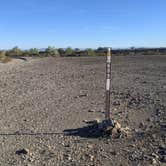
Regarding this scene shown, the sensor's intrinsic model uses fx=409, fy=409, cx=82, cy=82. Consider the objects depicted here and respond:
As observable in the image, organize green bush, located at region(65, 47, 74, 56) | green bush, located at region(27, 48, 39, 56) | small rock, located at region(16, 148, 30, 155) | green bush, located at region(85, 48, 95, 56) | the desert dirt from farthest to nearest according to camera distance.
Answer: green bush, located at region(65, 47, 74, 56) < green bush, located at region(85, 48, 95, 56) < green bush, located at region(27, 48, 39, 56) < small rock, located at region(16, 148, 30, 155) < the desert dirt

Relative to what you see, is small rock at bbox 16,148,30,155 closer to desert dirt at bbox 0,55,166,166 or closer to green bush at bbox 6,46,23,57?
desert dirt at bbox 0,55,166,166

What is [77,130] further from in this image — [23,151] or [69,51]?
[69,51]

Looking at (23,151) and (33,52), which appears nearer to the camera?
(23,151)

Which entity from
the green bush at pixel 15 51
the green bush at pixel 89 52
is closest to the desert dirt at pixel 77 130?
the green bush at pixel 89 52

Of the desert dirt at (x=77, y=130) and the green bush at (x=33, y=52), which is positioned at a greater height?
the desert dirt at (x=77, y=130)

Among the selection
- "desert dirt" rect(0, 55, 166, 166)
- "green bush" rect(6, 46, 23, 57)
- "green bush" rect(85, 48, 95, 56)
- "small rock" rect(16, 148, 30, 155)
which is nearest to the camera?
"desert dirt" rect(0, 55, 166, 166)

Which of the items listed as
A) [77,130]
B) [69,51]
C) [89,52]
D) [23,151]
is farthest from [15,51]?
[23,151]

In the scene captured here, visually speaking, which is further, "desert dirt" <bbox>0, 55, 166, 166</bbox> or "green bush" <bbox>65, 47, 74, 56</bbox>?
"green bush" <bbox>65, 47, 74, 56</bbox>

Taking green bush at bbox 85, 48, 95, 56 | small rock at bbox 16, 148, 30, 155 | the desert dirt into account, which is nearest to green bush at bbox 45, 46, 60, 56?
green bush at bbox 85, 48, 95, 56

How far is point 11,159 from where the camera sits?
7230 millimetres

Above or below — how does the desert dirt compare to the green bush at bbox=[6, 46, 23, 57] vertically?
above

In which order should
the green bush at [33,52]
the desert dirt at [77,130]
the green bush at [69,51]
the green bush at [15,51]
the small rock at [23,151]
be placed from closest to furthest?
1. the desert dirt at [77,130]
2. the small rock at [23,151]
3. the green bush at [33,52]
4. the green bush at [15,51]
5. the green bush at [69,51]

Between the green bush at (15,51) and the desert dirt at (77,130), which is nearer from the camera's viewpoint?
the desert dirt at (77,130)

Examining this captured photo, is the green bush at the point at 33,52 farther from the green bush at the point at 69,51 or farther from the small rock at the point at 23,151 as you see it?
the small rock at the point at 23,151
